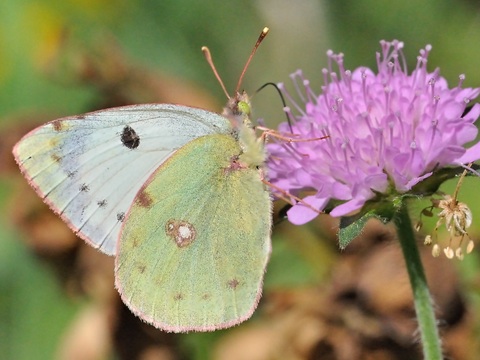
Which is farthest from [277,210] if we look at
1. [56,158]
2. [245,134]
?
[56,158]

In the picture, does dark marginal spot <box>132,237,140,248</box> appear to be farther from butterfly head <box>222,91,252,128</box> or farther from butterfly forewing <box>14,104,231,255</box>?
butterfly head <box>222,91,252,128</box>

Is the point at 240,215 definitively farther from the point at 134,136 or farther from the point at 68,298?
the point at 68,298

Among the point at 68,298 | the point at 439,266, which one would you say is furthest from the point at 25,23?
the point at 439,266

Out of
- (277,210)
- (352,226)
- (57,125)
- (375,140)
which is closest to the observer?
(352,226)

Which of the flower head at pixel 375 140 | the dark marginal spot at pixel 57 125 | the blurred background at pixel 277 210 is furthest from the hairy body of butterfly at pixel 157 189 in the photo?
the blurred background at pixel 277 210

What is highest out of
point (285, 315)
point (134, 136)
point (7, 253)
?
point (134, 136)

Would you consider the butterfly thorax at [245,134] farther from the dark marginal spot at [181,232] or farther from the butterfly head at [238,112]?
the dark marginal spot at [181,232]

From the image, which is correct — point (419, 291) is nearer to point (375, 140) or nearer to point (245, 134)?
point (375, 140)
